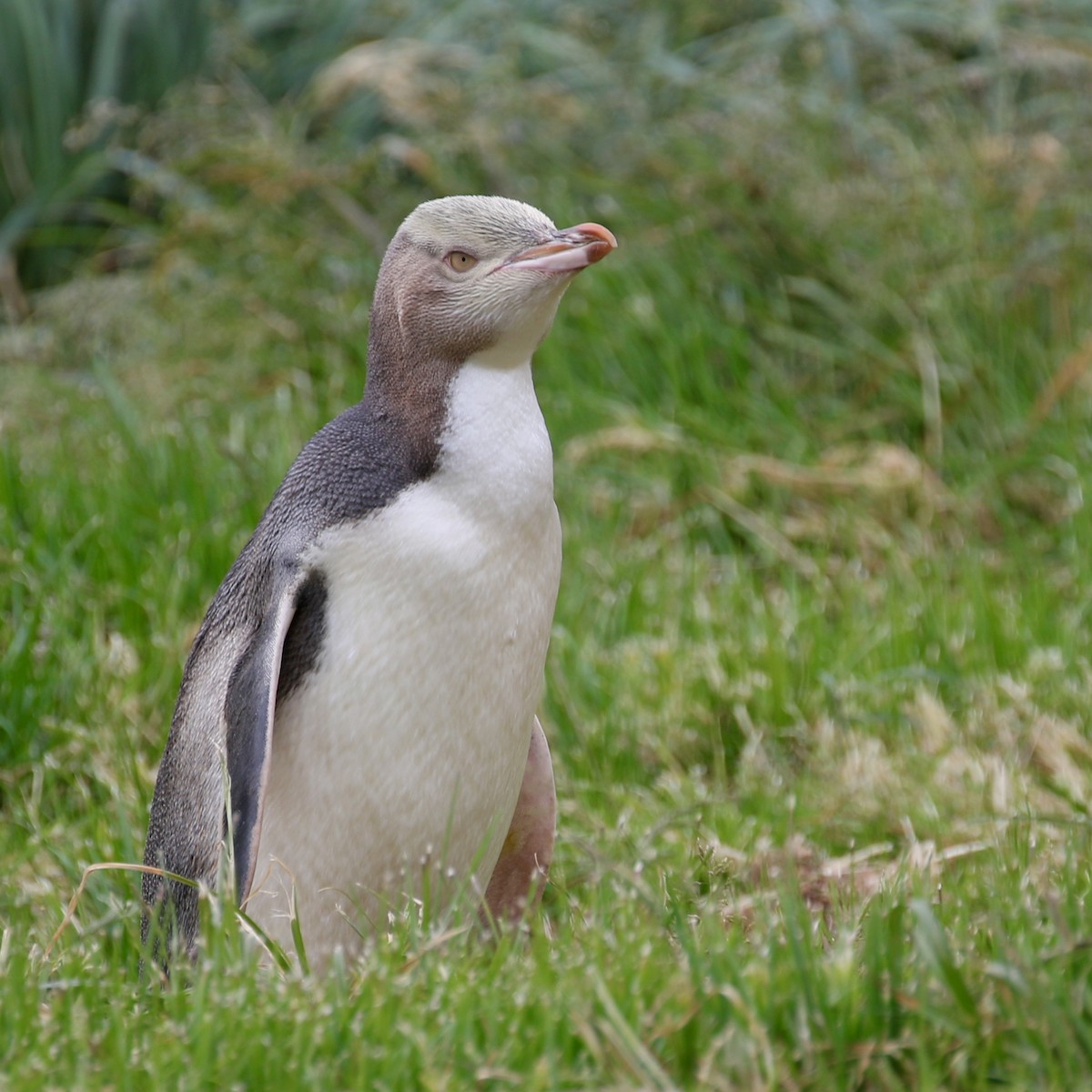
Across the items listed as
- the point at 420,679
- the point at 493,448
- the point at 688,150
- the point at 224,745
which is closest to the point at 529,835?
the point at 420,679

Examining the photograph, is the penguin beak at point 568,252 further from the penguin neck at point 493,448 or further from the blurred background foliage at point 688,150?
the blurred background foliage at point 688,150

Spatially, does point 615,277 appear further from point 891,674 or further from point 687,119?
point 891,674

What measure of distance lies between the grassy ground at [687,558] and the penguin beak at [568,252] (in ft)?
3.17

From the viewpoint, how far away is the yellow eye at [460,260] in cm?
281

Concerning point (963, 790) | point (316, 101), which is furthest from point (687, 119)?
point (963, 790)

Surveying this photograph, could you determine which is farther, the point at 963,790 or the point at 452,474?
the point at 963,790

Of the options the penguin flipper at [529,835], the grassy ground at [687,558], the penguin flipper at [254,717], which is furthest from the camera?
the penguin flipper at [529,835]

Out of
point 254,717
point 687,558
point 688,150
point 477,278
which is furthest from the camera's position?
point 688,150

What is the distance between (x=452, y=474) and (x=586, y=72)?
16.4ft

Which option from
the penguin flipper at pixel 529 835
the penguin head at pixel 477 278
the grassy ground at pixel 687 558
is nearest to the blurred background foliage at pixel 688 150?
the grassy ground at pixel 687 558

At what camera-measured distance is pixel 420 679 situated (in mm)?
2727

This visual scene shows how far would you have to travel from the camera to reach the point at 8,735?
155 inches

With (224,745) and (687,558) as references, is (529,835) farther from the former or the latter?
(687,558)

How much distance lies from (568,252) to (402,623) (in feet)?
2.13
